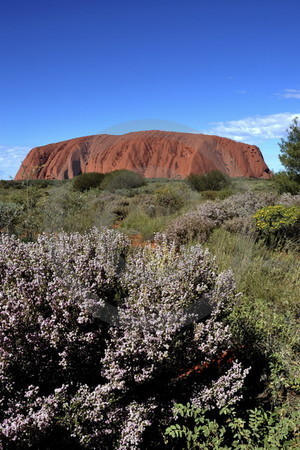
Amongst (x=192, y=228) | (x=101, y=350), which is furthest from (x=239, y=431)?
(x=192, y=228)

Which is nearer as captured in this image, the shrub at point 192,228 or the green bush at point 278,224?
the shrub at point 192,228

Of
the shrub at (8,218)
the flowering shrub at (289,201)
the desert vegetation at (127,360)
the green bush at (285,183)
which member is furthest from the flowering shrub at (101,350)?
the green bush at (285,183)

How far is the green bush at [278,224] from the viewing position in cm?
850

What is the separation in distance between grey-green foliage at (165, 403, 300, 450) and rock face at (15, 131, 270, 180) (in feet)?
219

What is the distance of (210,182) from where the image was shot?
72.0ft

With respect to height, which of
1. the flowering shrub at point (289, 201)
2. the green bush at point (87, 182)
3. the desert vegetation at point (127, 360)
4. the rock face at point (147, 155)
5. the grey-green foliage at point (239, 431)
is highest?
the rock face at point (147, 155)

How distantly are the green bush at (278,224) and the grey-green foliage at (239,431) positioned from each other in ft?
20.6

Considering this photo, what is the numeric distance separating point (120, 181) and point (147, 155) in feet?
165

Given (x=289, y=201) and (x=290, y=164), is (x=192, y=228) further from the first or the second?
(x=290, y=164)

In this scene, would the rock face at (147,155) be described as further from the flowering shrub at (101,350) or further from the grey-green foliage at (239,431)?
the grey-green foliage at (239,431)

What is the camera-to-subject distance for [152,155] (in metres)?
74.0

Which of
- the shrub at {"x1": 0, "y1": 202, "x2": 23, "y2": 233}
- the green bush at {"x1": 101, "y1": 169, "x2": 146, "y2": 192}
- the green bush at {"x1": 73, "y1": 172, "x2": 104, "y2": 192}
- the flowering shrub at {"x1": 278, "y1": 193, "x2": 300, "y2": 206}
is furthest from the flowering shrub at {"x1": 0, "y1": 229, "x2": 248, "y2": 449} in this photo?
the green bush at {"x1": 73, "y1": 172, "x2": 104, "y2": 192}

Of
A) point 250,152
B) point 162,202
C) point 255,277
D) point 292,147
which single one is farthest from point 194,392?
point 250,152

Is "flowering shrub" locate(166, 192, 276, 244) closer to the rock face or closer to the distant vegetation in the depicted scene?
the distant vegetation
